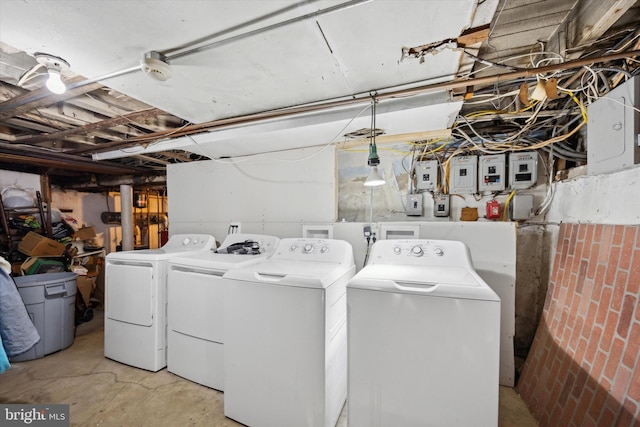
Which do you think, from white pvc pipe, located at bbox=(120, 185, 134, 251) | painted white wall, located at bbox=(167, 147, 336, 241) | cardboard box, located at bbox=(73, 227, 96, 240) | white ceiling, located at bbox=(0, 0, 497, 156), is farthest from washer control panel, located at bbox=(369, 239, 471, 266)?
cardboard box, located at bbox=(73, 227, 96, 240)

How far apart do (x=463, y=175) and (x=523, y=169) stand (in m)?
0.46

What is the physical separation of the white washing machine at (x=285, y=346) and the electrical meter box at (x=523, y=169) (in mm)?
1728

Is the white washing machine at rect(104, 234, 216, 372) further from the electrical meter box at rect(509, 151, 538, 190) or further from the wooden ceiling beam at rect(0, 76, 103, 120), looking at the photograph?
the electrical meter box at rect(509, 151, 538, 190)

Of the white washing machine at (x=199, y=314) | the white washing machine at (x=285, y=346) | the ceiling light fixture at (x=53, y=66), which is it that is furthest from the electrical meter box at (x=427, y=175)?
the ceiling light fixture at (x=53, y=66)

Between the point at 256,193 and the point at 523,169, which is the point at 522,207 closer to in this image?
the point at 523,169

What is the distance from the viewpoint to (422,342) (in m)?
1.17

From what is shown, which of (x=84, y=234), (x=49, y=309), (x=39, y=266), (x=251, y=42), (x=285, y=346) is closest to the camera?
(x=251, y=42)

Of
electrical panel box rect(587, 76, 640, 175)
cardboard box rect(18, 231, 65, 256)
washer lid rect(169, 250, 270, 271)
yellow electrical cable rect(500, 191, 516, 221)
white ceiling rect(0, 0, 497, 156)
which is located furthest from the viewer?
cardboard box rect(18, 231, 65, 256)

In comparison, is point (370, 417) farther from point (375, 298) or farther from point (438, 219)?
point (438, 219)

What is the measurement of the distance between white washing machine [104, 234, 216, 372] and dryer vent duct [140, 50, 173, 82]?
1.55 m

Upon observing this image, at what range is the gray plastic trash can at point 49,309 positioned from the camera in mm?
2342

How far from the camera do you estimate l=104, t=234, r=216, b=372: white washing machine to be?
208 centimetres

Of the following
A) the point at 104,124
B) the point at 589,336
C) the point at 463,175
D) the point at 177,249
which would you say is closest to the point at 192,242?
the point at 177,249

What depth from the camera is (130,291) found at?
216cm
